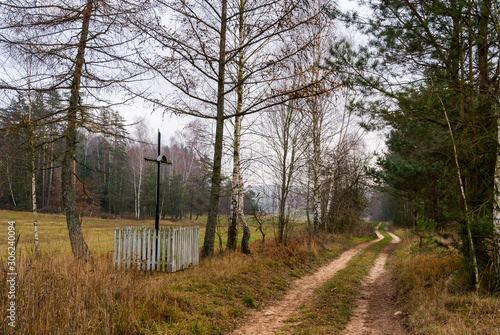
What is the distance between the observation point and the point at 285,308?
20.1ft

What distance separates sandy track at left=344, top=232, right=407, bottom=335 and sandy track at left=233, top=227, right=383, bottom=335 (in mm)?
1122

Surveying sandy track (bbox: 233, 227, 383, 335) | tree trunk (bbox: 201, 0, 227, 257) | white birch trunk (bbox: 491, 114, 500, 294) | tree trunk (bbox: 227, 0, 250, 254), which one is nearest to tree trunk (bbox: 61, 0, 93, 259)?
tree trunk (bbox: 201, 0, 227, 257)

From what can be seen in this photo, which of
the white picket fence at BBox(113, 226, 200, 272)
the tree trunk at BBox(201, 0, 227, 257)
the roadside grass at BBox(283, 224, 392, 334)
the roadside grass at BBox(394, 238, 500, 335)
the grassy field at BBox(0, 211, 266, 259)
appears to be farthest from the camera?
the tree trunk at BBox(201, 0, 227, 257)

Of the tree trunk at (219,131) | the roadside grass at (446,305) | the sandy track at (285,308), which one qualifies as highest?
the tree trunk at (219,131)

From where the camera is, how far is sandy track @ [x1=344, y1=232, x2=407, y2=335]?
4.90 m

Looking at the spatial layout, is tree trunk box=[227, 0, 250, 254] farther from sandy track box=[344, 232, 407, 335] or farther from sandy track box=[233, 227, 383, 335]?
sandy track box=[344, 232, 407, 335]

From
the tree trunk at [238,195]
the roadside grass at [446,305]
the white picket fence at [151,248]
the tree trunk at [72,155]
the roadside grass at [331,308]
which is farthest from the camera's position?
the tree trunk at [238,195]

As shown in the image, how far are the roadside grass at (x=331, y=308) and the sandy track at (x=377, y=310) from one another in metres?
0.15

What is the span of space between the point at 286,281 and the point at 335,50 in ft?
19.8

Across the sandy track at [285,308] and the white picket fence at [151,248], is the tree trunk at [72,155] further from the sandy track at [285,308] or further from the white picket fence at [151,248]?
the sandy track at [285,308]

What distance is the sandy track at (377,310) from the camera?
490 centimetres

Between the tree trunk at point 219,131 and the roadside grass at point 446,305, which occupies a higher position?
the tree trunk at point 219,131

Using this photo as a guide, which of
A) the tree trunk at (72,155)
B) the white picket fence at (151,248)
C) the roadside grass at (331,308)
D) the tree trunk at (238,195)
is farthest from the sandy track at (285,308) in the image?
the tree trunk at (72,155)

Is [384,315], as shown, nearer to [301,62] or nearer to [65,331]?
[65,331]
